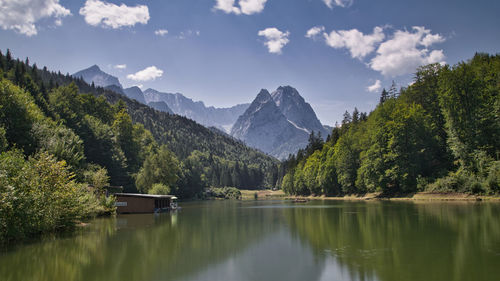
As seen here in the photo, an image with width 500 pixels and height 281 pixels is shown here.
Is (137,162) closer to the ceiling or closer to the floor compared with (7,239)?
closer to the ceiling

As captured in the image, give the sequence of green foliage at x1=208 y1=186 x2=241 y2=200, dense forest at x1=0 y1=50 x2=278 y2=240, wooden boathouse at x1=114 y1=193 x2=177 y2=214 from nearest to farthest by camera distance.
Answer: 1. dense forest at x1=0 y1=50 x2=278 y2=240
2. wooden boathouse at x1=114 y1=193 x2=177 y2=214
3. green foliage at x1=208 y1=186 x2=241 y2=200

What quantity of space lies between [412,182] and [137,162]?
71216 millimetres

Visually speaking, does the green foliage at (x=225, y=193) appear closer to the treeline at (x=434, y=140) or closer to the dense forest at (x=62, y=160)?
the dense forest at (x=62, y=160)

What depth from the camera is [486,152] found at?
5247cm

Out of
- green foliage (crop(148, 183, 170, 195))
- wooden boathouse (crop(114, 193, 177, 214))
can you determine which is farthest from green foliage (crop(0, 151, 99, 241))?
green foliage (crop(148, 183, 170, 195))

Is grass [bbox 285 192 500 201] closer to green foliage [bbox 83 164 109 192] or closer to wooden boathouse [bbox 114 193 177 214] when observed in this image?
wooden boathouse [bbox 114 193 177 214]

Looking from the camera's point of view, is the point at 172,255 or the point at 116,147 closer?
the point at 172,255

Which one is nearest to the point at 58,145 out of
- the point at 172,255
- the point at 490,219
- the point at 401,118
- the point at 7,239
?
the point at 7,239

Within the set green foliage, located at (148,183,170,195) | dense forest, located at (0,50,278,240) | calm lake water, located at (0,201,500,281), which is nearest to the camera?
calm lake water, located at (0,201,500,281)

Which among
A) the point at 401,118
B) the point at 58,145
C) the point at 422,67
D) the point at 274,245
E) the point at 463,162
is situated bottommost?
the point at 274,245

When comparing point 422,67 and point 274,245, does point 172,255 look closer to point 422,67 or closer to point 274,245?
point 274,245

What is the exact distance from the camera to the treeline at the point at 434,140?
5256 centimetres

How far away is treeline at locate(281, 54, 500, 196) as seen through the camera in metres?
52.6

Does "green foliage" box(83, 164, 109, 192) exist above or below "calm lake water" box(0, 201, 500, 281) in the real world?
above
